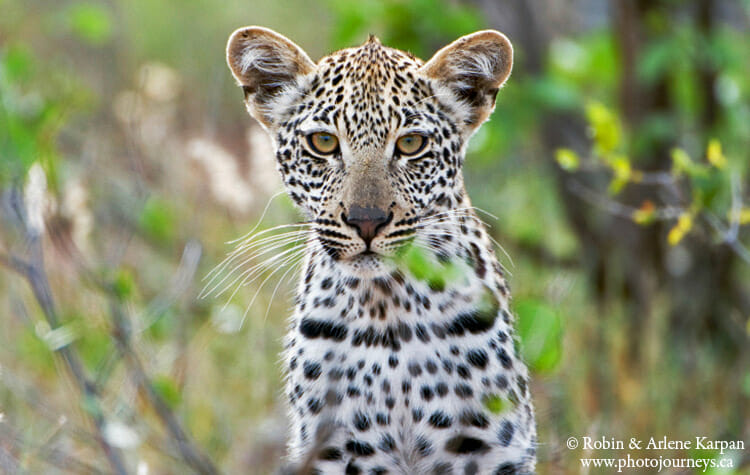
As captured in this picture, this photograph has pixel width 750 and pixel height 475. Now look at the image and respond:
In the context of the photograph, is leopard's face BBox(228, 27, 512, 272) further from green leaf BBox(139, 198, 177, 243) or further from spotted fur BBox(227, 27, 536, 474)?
green leaf BBox(139, 198, 177, 243)

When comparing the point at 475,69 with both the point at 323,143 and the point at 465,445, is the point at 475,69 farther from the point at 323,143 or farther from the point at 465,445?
the point at 465,445

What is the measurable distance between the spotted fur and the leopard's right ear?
11 millimetres

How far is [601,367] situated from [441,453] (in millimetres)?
3208

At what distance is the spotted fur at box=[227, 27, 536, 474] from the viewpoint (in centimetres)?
418

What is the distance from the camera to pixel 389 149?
13.8ft

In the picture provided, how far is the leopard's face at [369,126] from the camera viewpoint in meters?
4.00

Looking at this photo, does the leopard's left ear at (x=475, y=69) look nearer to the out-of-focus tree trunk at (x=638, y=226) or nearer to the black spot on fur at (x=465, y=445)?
the black spot on fur at (x=465, y=445)

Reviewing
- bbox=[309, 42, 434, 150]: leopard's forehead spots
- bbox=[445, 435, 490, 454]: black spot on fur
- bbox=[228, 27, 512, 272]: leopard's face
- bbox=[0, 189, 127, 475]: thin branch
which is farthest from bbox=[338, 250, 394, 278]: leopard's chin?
bbox=[0, 189, 127, 475]: thin branch

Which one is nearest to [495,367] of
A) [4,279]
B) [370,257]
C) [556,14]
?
[370,257]

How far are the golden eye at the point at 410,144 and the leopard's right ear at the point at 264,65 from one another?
1.90ft

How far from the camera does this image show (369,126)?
4.19 meters

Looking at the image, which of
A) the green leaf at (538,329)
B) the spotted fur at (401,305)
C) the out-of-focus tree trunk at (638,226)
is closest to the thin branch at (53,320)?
the spotted fur at (401,305)

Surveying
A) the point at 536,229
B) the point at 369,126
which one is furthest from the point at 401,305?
the point at 536,229

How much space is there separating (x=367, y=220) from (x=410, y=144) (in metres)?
0.51
